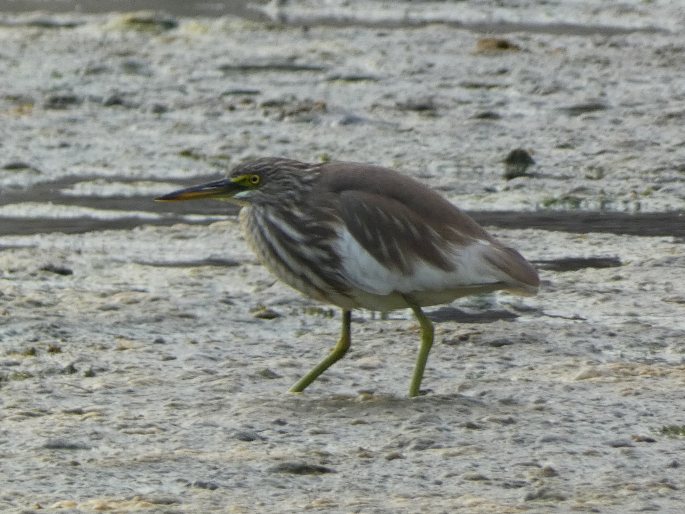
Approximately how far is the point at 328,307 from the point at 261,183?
53.5 inches

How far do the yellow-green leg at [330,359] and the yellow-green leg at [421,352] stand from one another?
10.7 inches

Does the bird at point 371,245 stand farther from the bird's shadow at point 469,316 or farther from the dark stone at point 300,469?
the bird's shadow at point 469,316

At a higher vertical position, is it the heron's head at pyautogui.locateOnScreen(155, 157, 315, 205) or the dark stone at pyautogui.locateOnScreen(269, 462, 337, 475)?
the heron's head at pyautogui.locateOnScreen(155, 157, 315, 205)

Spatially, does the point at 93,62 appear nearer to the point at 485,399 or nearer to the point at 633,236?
the point at 633,236

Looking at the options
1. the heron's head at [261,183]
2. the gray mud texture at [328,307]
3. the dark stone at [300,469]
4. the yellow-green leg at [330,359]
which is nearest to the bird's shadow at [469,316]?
the gray mud texture at [328,307]

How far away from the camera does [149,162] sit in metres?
10.3

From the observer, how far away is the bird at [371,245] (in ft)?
18.9

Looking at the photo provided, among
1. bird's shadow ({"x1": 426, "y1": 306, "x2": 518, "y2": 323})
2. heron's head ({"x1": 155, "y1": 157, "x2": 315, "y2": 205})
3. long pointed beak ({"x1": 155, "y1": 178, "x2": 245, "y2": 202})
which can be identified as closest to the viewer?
heron's head ({"x1": 155, "y1": 157, "x2": 315, "y2": 205})

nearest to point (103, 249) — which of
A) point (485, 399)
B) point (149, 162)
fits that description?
point (149, 162)

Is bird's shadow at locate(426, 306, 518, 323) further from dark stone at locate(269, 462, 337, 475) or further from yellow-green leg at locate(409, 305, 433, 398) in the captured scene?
dark stone at locate(269, 462, 337, 475)

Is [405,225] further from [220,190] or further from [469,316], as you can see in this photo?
[469,316]

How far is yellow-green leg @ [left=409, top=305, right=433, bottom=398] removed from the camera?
19.1ft

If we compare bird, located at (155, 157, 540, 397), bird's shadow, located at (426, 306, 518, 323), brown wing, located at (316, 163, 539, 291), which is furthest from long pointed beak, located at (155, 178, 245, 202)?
bird's shadow, located at (426, 306, 518, 323)

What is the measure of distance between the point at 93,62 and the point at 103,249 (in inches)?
225
